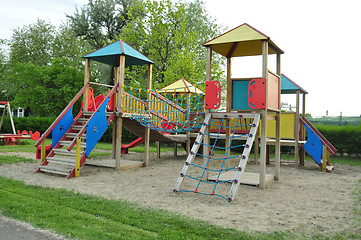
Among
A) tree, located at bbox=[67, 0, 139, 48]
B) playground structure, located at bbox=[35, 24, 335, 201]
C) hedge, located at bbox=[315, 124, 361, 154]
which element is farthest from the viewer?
tree, located at bbox=[67, 0, 139, 48]

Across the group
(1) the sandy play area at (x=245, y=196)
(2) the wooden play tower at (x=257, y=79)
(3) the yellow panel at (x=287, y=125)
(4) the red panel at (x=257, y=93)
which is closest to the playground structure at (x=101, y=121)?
(1) the sandy play area at (x=245, y=196)

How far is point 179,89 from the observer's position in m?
12.8

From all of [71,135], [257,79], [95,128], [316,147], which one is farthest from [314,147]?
[71,135]

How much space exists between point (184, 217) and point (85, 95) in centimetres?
665

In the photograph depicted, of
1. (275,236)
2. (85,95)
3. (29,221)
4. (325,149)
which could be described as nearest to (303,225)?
(275,236)

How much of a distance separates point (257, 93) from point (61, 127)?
18.7 feet

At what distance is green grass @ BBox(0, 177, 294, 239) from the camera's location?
3.73 meters

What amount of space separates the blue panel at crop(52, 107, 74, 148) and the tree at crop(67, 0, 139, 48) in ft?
62.9

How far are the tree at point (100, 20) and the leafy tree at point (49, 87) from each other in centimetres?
442

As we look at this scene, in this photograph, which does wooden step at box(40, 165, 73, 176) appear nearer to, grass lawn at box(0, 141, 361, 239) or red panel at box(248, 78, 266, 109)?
grass lawn at box(0, 141, 361, 239)

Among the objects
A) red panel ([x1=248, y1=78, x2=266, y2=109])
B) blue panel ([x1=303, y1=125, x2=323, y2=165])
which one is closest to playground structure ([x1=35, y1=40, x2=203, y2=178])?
red panel ([x1=248, y1=78, x2=266, y2=109])

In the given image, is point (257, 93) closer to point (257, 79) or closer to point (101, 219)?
point (257, 79)

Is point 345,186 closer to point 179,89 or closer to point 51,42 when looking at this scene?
point 179,89

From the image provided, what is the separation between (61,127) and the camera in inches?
352
